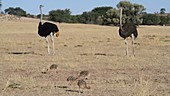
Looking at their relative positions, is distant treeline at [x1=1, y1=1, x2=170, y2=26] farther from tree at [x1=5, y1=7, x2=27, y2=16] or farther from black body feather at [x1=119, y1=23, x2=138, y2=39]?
black body feather at [x1=119, y1=23, x2=138, y2=39]

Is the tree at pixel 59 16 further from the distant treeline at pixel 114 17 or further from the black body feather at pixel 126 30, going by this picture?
the black body feather at pixel 126 30

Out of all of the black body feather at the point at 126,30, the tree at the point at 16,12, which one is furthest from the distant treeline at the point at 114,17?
the black body feather at the point at 126,30

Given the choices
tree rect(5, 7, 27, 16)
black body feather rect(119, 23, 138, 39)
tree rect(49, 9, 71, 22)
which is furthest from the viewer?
tree rect(5, 7, 27, 16)

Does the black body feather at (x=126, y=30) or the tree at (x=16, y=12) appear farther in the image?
the tree at (x=16, y=12)

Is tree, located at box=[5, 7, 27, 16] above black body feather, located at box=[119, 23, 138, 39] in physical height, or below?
below

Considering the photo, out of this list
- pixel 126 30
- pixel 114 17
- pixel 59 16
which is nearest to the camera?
pixel 126 30

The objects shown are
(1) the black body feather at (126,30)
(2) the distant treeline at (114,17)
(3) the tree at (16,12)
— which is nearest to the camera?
(1) the black body feather at (126,30)

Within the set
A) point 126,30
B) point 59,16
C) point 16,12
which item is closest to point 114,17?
point 59,16

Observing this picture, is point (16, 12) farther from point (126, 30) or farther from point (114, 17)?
point (126, 30)

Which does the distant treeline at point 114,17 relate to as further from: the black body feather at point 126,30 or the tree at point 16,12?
the black body feather at point 126,30

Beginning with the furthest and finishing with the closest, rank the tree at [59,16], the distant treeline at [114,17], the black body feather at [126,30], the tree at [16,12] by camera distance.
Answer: the tree at [16,12], the tree at [59,16], the distant treeline at [114,17], the black body feather at [126,30]

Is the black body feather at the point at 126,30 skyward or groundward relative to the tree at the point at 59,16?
skyward

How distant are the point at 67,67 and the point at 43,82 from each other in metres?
4.11

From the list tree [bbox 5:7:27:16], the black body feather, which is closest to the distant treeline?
tree [bbox 5:7:27:16]
